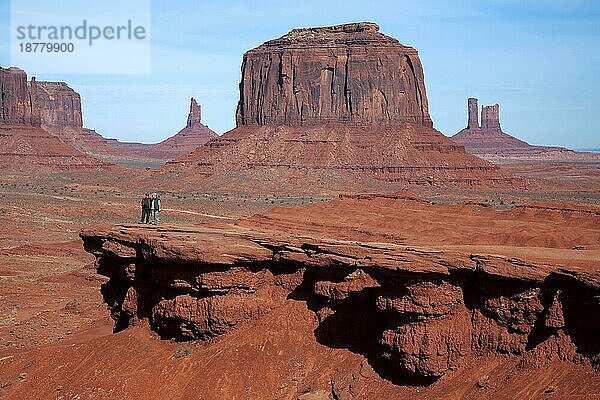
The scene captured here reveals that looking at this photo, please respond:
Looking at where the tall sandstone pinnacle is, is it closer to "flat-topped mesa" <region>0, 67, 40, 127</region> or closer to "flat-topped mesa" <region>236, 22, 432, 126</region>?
"flat-topped mesa" <region>236, 22, 432, 126</region>

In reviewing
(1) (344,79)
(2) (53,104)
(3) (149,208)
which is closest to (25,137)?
(1) (344,79)

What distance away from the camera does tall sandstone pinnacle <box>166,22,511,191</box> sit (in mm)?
99938

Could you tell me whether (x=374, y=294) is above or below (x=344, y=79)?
below

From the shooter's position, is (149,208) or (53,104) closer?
(149,208)

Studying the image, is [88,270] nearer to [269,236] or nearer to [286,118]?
[269,236]

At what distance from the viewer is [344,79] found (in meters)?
104

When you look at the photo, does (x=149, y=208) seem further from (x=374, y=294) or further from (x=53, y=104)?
(x=53, y=104)

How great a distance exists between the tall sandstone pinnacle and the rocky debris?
265 feet

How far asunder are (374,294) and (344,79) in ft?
296

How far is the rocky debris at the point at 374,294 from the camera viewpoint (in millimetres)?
13422

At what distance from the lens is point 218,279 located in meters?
16.4

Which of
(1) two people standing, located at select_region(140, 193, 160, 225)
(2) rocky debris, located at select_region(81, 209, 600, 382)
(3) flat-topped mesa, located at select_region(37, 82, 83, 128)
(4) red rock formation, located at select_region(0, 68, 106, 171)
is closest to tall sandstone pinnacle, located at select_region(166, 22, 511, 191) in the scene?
(4) red rock formation, located at select_region(0, 68, 106, 171)

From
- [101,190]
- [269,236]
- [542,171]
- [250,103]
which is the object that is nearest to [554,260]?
[269,236]

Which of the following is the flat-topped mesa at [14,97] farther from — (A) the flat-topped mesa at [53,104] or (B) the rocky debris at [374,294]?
(B) the rocky debris at [374,294]
